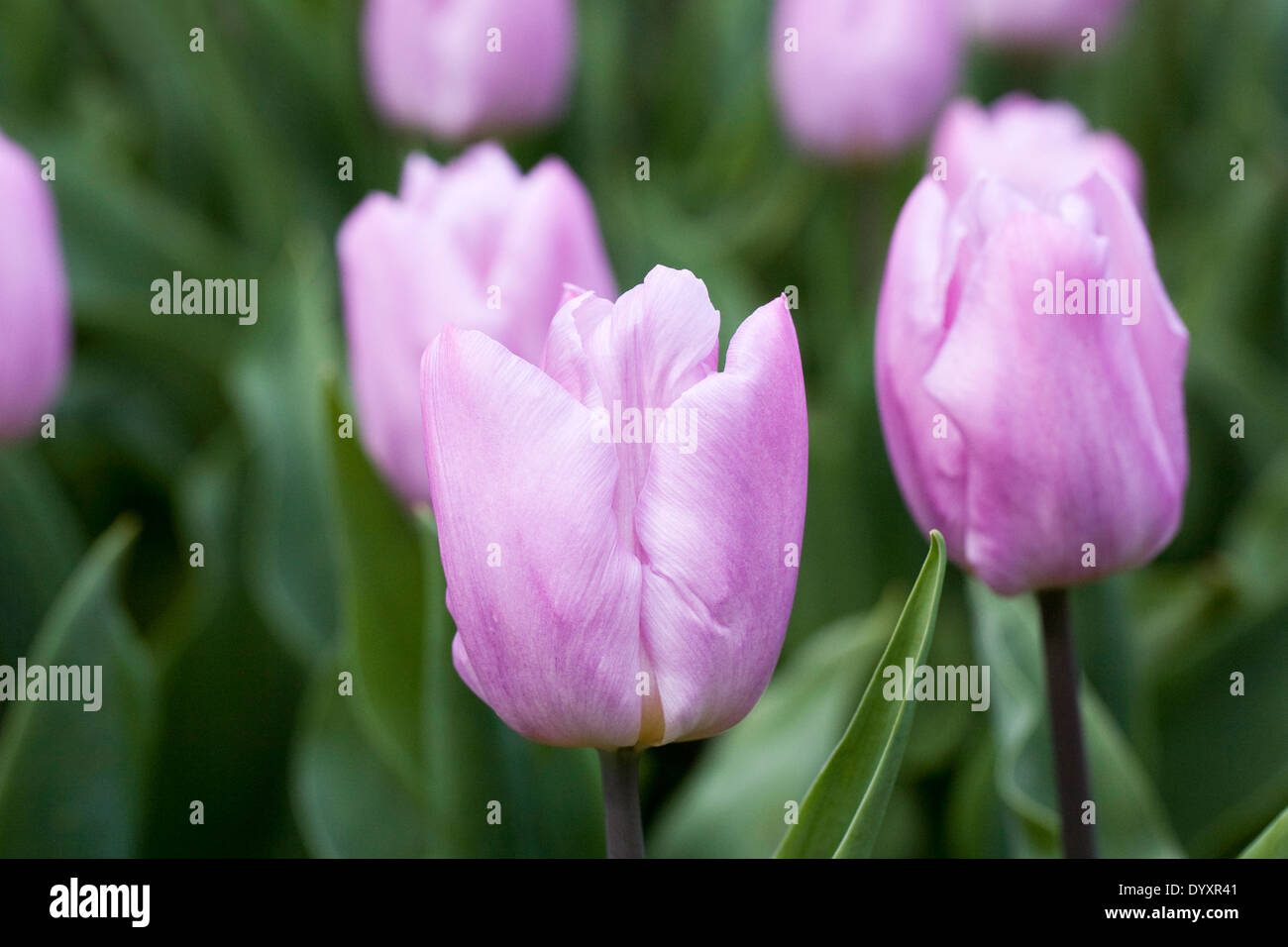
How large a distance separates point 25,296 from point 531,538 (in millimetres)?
482

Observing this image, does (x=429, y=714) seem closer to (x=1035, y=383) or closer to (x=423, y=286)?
(x=423, y=286)

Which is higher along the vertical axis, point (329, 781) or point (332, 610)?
point (332, 610)

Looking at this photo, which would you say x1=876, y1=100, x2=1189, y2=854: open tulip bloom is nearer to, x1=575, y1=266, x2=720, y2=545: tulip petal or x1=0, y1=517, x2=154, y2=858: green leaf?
x1=575, y1=266, x2=720, y2=545: tulip petal

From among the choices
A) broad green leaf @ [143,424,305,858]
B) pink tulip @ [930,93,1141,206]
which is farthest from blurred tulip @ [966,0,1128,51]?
broad green leaf @ [143,424,305,858]

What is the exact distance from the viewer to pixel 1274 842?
0.53 metres

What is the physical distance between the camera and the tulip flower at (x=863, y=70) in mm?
1275

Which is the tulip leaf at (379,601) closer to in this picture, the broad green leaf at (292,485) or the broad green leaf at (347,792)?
the broad green leaf at (347,792)

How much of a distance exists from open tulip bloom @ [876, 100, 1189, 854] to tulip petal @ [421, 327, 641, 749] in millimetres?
152

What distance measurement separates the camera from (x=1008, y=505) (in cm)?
53

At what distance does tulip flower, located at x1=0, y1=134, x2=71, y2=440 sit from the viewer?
2.50ft

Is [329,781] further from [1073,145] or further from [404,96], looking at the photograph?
[404,96]

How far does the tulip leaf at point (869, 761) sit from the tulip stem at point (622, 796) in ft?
0.22
